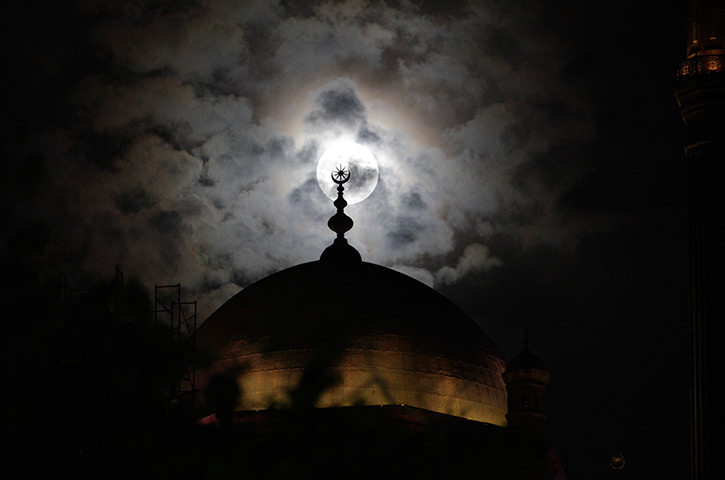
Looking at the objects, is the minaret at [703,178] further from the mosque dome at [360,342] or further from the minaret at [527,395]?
the mosque dome at [360,342]

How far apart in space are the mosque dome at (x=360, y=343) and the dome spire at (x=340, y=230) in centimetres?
120

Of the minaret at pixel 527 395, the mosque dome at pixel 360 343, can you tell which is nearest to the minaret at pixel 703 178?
the minaret at pixel 527 395

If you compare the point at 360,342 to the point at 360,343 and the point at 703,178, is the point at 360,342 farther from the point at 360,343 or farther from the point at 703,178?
the point at 703,178

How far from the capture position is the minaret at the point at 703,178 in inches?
1268

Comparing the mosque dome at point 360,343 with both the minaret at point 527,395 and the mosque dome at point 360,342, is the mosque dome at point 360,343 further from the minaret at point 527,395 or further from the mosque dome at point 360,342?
the minaret at point 527,395

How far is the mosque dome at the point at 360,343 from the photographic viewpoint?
32219mm

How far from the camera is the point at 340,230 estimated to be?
38094mm

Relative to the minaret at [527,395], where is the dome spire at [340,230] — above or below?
above

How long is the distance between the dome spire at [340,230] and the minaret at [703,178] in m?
8.52

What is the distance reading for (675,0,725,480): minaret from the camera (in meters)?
32.2

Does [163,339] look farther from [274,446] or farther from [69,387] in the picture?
[69,387]

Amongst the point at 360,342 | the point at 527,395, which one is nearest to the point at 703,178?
the point at 527,395

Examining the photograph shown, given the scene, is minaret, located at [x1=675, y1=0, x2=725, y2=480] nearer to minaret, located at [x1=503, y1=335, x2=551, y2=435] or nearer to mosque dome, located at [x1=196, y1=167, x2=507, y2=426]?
minaret, located at [x1=503, y1=335, x2=551, y2=435]

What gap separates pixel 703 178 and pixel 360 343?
8395 millimetres
